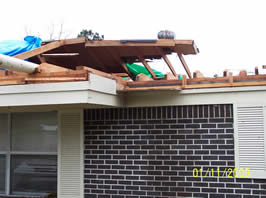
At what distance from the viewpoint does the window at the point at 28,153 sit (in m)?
7.43

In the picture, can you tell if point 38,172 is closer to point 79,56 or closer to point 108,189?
point 108,189

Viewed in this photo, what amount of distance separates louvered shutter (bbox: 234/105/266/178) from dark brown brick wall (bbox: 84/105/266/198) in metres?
0.12

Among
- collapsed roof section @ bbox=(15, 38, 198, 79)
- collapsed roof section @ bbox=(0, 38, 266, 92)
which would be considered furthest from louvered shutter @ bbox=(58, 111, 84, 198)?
collapsed roof section @ bbox=(15, 38, 198, 79)

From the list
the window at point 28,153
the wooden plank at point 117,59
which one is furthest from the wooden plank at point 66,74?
the window at point 28,153

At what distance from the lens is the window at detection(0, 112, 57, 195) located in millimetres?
7430

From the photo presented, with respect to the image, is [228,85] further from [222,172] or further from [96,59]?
[96,59]

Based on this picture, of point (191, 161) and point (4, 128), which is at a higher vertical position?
point (4, 128)

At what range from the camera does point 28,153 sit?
7562 millimetres

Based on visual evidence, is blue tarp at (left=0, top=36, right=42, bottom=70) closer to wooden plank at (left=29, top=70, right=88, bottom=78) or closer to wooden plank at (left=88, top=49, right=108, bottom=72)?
wooden plank at (left=88, top=49, right=108, bottom=72)

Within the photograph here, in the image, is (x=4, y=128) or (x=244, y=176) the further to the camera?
(x=4, y=128)

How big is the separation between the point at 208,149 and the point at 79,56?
323cm

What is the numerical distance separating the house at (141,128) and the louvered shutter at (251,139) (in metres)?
0.01

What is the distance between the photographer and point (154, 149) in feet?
20.5

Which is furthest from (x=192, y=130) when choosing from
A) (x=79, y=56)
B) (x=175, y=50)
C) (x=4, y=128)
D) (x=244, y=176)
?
(x=4, y=128)
